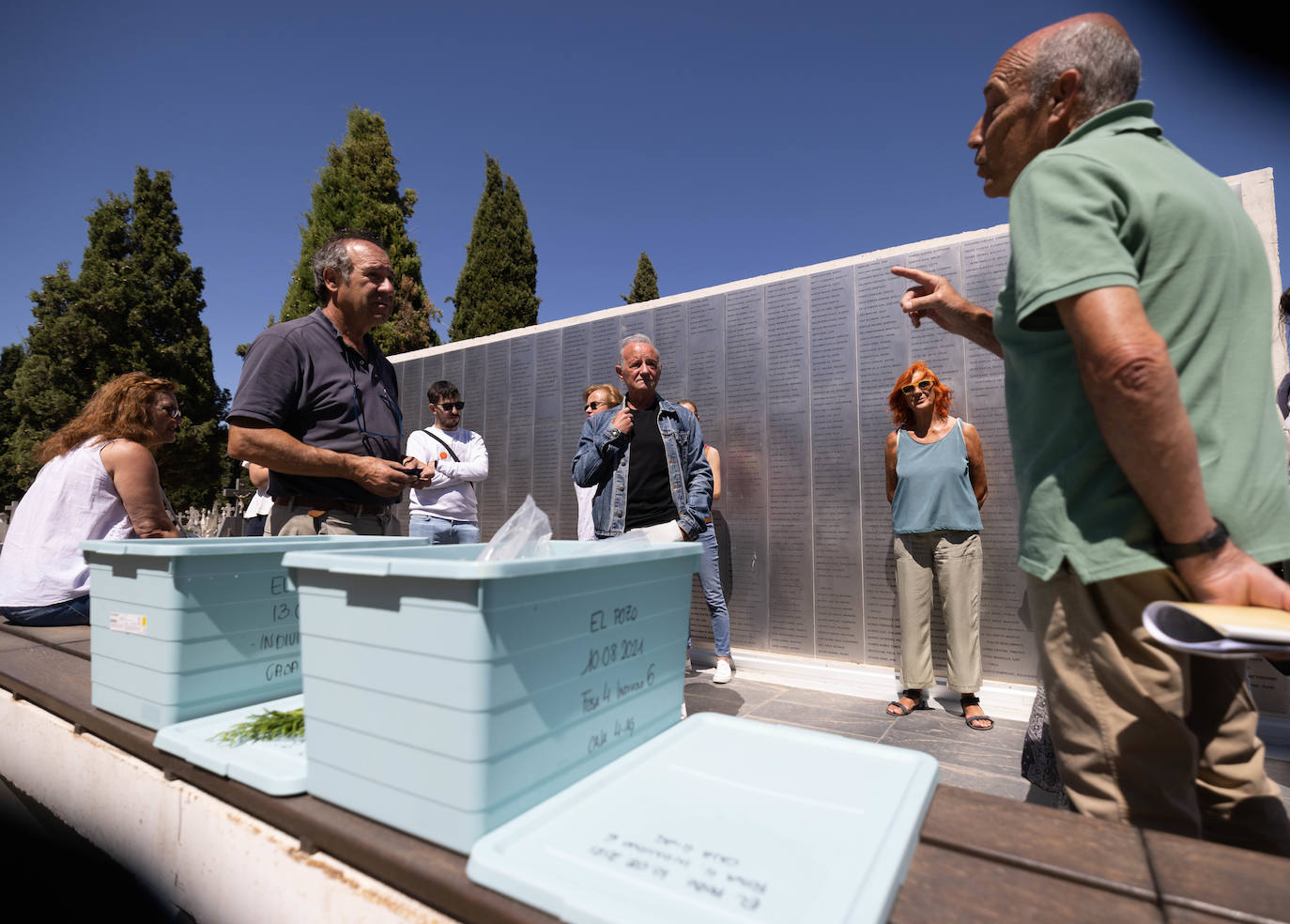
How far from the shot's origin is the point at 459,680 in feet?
2.24

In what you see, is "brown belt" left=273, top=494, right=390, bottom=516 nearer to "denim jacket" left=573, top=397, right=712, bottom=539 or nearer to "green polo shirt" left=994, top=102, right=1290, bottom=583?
"denim jacket" left=573, top=397, right=712, bottom=539

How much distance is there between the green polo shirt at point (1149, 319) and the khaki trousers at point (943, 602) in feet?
8.08

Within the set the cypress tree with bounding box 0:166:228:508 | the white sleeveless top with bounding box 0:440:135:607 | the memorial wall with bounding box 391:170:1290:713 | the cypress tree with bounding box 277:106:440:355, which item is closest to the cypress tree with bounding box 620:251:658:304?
the cypress tree with bounding box 277:106:440:355

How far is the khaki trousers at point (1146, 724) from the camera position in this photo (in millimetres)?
830

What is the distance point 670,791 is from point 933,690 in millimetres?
3204

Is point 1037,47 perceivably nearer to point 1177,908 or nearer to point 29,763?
point 1177,908

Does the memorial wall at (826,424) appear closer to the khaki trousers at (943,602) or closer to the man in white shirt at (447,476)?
the khaki trousers at (943,602)

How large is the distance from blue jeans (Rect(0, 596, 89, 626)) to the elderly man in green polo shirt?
9.66ft

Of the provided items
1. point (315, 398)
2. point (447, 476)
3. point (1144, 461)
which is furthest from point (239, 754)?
point (447, 476)


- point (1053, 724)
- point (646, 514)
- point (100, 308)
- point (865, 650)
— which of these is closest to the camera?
point (1053, 724)

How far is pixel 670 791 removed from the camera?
777mm

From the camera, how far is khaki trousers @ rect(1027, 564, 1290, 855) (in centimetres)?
83

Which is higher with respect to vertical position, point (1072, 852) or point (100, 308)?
point (100, 308)

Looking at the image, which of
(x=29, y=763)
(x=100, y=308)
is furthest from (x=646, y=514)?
(x=100, y=308)
